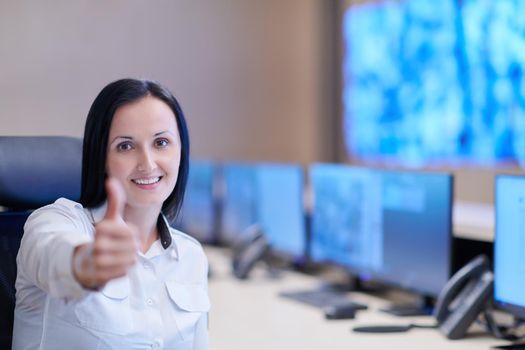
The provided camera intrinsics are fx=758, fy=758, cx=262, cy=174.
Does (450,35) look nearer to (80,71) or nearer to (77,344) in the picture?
(80,71)

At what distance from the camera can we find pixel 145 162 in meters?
1.60

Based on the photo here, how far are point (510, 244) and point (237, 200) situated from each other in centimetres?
199

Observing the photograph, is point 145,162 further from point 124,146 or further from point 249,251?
point 249,251

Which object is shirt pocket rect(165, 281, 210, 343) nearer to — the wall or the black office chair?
the black office chair

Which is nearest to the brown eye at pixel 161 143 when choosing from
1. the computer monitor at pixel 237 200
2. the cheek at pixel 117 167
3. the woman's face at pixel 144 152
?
the woman's face at pixel 144 152

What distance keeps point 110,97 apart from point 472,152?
2302 mm

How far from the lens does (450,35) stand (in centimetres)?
356

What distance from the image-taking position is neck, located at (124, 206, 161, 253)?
1688 mm

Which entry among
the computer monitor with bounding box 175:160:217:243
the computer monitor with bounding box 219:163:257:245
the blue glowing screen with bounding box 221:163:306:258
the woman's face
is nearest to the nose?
the woman's face

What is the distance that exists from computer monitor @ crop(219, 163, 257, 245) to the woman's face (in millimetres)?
1943

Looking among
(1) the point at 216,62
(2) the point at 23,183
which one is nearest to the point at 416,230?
(2) the point at 23,183

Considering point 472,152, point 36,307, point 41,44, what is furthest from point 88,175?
point 472,152

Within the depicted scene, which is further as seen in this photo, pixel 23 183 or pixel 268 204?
pixel 268 204

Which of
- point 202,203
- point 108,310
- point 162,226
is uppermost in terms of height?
point 162,226
